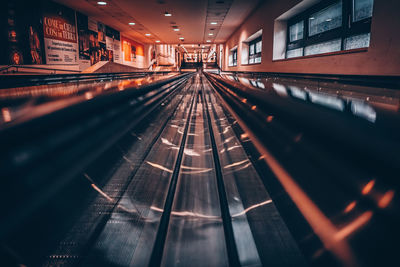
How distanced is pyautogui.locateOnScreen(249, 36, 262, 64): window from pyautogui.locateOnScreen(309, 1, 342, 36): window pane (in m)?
5.37

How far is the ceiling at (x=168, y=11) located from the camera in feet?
29.5

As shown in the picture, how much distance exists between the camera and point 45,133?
29.3 inches

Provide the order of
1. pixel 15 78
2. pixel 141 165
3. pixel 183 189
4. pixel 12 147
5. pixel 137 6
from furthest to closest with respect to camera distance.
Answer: pixel 137 6, pixel 15 78, pixel 141 165, pixel 183 189, pixel 12 147

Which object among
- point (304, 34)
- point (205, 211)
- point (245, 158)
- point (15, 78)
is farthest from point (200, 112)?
point (304, 34)

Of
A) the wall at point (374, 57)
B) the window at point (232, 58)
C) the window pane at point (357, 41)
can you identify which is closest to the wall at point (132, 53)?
the window at point (232, 58)

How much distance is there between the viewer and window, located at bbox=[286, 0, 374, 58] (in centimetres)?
475

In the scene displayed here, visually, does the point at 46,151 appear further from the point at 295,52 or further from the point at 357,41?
the point at 295,52

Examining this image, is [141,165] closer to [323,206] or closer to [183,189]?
[183,189]

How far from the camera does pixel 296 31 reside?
798 centimetres

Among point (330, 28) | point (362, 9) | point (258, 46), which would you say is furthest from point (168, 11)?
point (362, 9)

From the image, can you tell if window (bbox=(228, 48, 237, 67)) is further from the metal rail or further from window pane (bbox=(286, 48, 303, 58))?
the metal rail

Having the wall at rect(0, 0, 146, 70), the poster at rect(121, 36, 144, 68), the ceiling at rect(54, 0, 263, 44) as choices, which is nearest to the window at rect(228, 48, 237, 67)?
the ceiling at rect(54, 0, 263, 44)

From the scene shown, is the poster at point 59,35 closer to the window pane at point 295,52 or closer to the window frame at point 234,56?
the window pane at point 295,52

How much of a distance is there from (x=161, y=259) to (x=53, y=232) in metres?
0.49
